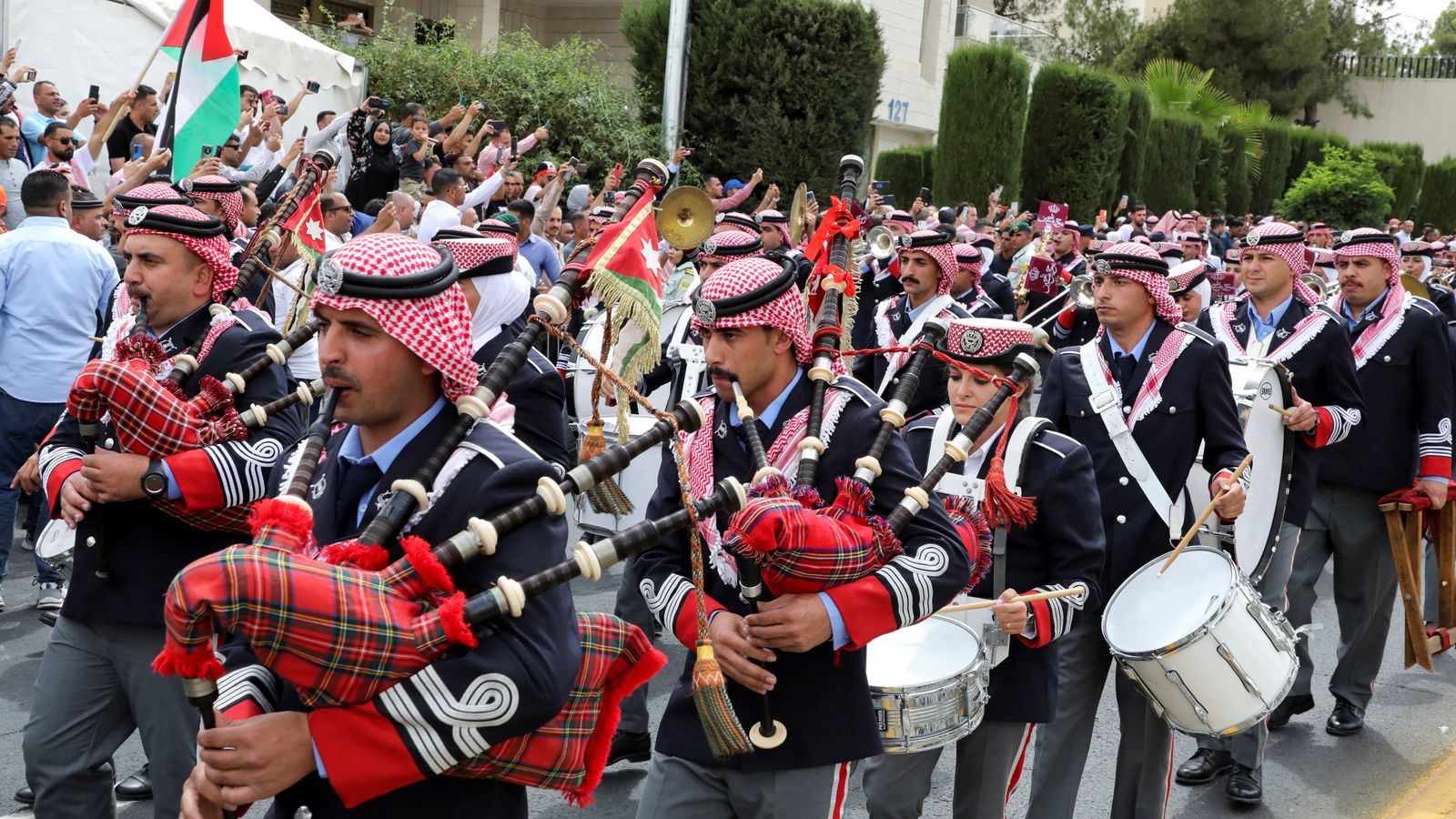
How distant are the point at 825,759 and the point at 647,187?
161cm

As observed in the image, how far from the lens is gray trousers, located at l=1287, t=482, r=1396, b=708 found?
726 centimetres

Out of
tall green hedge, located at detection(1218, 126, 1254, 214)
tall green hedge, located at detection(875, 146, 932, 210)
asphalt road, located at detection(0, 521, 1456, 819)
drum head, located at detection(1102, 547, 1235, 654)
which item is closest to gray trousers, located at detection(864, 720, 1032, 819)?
drum head, located at detection(1102, 547, 1235, 654)

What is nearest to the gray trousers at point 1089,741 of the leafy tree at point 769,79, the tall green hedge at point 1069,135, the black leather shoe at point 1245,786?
the black leather shoe at point 1245,786

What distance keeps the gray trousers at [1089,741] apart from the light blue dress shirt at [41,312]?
573 cm

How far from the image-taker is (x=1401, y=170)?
4216 cm

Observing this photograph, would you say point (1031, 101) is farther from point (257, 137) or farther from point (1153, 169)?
point (257, 137)

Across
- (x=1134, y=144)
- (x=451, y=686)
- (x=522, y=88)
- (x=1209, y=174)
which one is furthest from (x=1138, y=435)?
(x=1209, y=174)

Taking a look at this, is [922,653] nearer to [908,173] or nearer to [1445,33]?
[908,173]

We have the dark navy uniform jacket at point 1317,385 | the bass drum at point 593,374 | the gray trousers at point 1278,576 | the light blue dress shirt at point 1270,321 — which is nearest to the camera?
the gray trousers at point 1278,576

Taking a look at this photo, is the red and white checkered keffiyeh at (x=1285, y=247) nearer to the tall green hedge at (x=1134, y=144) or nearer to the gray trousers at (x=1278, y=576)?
the gray trousers at (x=1278, y=576)

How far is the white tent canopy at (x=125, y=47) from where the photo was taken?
12930 millimetres

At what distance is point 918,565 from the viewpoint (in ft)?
11.5

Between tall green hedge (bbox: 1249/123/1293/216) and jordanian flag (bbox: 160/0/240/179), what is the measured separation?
119ft

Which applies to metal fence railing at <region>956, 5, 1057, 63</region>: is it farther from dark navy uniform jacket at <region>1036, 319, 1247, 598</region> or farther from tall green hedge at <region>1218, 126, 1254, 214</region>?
dark navy uniform jacket at <region>1036, 319, 1247, 598</region>
